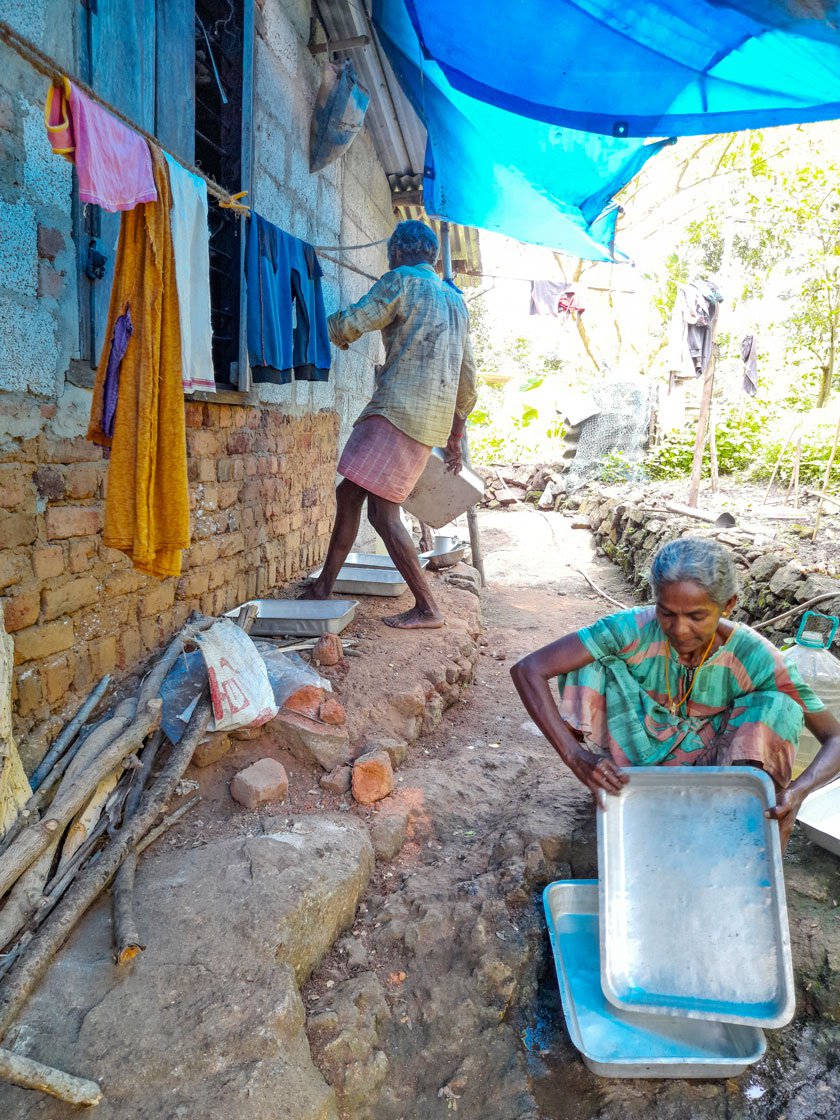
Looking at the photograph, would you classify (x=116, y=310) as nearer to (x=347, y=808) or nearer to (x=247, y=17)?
(x=347, y=808)

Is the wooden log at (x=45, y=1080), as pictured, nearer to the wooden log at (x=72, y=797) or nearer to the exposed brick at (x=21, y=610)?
the wooden log at (x=72, y=797)

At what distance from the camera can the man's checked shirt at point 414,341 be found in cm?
350

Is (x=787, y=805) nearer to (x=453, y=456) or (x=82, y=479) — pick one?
(x=82, y=479)

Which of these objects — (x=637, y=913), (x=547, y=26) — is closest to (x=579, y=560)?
(x=547, y=26)

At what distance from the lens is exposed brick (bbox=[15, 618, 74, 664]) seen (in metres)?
2.11

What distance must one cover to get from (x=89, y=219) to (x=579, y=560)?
23.3 feet

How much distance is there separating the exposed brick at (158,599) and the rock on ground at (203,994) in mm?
1061

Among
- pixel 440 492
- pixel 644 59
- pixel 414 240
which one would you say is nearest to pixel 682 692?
pixel 644 59

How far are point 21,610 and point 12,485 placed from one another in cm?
37

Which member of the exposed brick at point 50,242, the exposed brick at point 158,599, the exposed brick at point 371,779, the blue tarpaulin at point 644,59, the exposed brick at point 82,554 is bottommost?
the exposed brick at point 371,779

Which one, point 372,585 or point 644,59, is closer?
point 644,59

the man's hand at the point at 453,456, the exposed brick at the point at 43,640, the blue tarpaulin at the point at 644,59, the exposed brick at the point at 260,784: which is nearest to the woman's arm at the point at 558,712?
the exposed brick at the point at 260,784

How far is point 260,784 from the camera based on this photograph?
2.37m

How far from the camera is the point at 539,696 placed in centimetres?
202
